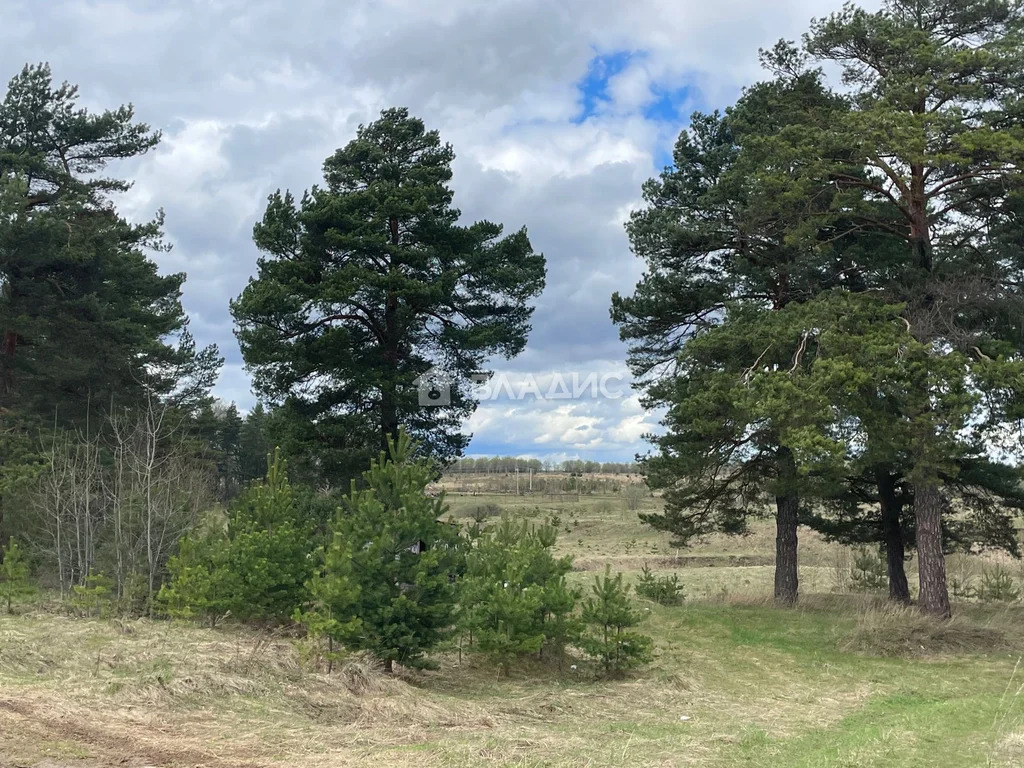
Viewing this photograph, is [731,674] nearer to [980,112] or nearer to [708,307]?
[708,307]

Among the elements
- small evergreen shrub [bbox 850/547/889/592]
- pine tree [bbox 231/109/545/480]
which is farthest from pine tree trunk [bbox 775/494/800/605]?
pine tree [bbox 231/109/545/480]

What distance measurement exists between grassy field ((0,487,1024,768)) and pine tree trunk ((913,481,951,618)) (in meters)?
0.59

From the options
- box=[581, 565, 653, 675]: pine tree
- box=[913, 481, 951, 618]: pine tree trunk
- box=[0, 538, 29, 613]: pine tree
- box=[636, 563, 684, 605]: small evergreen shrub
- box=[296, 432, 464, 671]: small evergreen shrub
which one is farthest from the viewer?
box=[636, 563, 684, 605]: small evergreen shrub

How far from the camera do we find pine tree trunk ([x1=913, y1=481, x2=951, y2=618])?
15055 mm

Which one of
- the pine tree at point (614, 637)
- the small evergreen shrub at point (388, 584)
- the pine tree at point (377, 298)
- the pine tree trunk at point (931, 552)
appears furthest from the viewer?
the pine tree at point (377, 298)

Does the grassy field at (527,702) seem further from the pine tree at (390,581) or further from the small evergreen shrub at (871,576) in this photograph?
the small evergreen shrub at (871,576)

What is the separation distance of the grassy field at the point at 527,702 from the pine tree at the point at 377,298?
617 centimetres

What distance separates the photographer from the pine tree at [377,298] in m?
17.8

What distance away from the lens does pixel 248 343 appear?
1795 cm

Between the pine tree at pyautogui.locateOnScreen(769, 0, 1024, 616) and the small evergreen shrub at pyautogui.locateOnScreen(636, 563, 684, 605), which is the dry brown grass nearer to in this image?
the pine tree at pyautogui.locateOnScreen(769, 0, 1024, 616)

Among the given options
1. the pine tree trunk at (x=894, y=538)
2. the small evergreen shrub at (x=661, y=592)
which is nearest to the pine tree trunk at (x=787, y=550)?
the pine tree trunk at (x=894, y=538)

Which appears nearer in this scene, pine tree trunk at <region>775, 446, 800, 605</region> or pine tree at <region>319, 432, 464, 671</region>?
pine tree at <region>319, 432, 464, 671</region>

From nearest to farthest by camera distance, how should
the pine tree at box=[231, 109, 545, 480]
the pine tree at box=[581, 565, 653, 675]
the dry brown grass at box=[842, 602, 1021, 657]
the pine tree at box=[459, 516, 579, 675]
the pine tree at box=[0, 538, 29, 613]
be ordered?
1. the pine tree at box=[459, 516, 579, 675]
2. the pine tree at box=[581, 565, 653, 675]
3. the dry brown grass at box=[842, 602, 1021, 657]
4. the pine tree at box=[0, 538, 29, 613]
5. the pine tree at box=[231, 109, 545, 480]

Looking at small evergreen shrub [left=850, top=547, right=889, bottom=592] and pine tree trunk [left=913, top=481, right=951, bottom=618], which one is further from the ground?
pine tree trunk [left=913, top=481, right=951, bottom=618]
